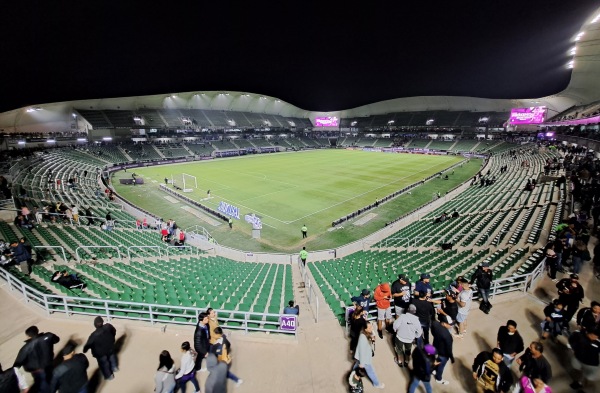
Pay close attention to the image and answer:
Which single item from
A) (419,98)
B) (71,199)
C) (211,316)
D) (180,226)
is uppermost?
(419,98)

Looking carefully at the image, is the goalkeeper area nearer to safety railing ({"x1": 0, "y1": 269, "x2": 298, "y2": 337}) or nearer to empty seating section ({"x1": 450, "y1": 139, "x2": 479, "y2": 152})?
safety railing ({"x1": 0, "y1": 269, "x2": 298, "y2": 337})

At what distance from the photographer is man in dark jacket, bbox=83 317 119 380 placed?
5324mm

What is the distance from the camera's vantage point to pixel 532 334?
7.10 m

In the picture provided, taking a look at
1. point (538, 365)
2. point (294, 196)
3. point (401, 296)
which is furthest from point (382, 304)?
point (294, 196)

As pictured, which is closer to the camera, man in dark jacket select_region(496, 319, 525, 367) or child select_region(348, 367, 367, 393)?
child select_region(348, 367, 367, 393)

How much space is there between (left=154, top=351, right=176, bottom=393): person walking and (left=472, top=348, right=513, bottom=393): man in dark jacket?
5424 mm

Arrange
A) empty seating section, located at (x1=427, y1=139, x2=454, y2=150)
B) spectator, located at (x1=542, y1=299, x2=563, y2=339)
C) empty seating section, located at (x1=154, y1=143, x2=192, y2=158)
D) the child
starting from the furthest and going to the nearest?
empty seating section, located at (x1=427, y1=139, x2=454, y2=150), empty seating section, located at (x1=154, y1=143, x2=192, y2=158), spectator, located at (x1=542, y1=299, x2=563, y2=339), the child

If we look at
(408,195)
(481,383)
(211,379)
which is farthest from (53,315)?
(408,195)

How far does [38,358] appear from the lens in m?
4.99

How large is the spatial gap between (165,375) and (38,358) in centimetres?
230

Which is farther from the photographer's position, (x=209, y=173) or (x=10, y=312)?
(x=209, y=173)

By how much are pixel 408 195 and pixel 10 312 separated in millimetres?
34359

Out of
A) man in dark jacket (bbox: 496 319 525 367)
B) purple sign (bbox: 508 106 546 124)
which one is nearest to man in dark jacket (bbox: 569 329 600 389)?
man in dark jacket (bbox: 496 319 525 367)

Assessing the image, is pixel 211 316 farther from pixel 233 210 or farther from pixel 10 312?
pixel 233 210
